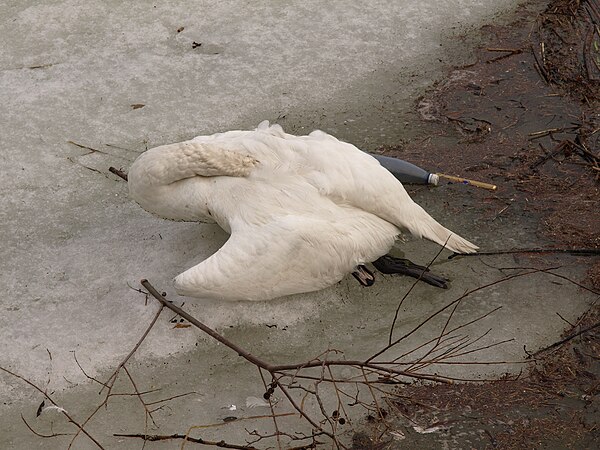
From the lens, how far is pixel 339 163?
459cm

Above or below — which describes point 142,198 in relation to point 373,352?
above

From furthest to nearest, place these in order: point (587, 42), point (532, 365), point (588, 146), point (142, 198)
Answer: point (587, 42) < point (588, 146) < point (142, 198) < point (532, 365)

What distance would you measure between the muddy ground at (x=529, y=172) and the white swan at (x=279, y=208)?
0.71m

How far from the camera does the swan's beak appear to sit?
4664mm

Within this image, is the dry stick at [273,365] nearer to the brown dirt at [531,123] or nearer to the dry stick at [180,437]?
the dry stick at [180,437]

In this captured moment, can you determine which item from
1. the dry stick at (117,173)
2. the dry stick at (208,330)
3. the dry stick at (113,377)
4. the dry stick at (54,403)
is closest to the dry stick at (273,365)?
the dry stick at (208,330)

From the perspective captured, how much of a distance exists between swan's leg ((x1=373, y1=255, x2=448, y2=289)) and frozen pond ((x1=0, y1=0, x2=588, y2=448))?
6 cm

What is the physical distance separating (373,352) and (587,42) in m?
3.36

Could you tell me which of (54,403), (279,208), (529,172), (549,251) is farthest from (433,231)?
(54,403)

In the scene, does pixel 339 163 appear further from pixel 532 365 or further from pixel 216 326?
pixel 532 365

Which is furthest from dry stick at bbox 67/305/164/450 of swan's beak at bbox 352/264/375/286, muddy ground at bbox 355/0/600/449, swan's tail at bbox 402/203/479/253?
swan's tail at bbox 402/203/479/253

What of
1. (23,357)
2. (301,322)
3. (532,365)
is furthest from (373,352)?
(23,357)

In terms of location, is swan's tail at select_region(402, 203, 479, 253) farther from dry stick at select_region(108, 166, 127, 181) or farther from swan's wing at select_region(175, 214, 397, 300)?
dry stick at select_region(108, 166, 127, 181)

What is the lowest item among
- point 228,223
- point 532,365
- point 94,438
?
point 94,438
